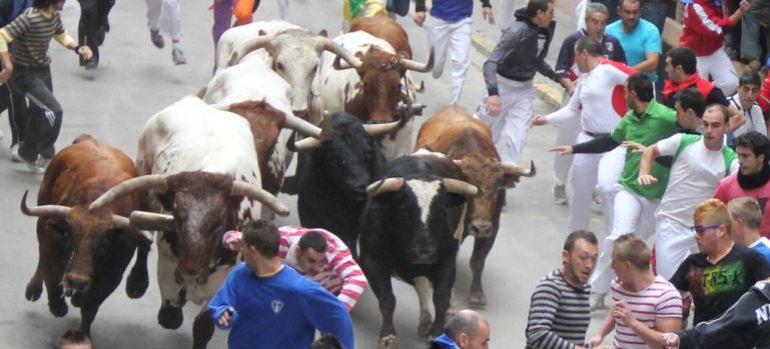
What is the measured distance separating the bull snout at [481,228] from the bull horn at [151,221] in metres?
2.77

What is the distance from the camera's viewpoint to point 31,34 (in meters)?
15.3

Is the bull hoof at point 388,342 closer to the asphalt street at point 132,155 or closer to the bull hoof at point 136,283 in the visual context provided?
the asphalt street at point 132,155

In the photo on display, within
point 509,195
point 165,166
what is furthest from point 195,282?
point 509,195

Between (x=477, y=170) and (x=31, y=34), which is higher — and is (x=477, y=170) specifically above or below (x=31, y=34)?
above

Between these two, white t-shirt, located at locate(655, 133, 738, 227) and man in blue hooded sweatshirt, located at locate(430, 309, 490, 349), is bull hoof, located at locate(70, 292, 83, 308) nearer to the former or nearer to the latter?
white t-shirt, located at locate(655, 133, 738, 227)

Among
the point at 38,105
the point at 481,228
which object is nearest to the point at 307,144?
the point at 481,228

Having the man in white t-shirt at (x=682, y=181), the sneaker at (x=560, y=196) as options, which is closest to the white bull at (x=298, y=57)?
the sneaker at (x=560, y=196)

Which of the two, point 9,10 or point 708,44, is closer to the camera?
point 9,10

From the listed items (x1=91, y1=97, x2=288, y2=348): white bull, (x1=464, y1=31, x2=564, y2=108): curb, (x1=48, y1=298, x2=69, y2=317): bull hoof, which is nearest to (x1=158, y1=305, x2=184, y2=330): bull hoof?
(x1=91, y1=97, x2=288, y2=348): white bull

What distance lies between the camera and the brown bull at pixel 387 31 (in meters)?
17.1

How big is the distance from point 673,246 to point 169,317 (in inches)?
146

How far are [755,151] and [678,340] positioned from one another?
2.68m

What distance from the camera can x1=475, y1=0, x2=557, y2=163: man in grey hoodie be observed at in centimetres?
1633

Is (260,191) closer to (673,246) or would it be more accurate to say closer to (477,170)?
(477,170)
